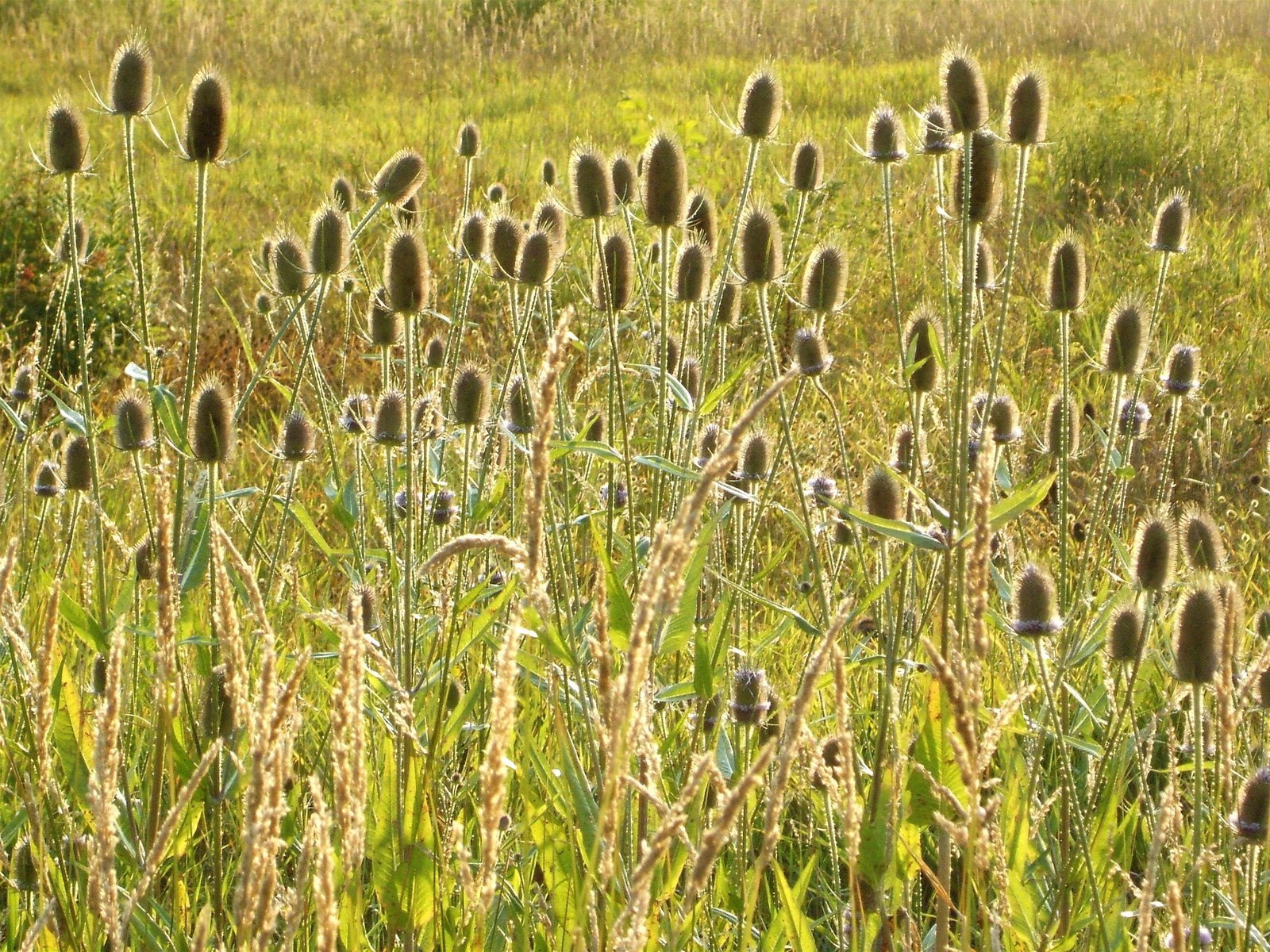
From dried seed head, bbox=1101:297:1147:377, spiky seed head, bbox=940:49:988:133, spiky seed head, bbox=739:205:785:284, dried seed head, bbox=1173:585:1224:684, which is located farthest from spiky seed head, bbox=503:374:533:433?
dried seed head, bbox=1173:585:1224:684

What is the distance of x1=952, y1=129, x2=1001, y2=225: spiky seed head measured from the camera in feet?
6.23

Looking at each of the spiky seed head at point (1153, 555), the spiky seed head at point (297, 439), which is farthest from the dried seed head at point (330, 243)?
the spiky seed head at point (1153, 555)

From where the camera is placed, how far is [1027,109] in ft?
6.13

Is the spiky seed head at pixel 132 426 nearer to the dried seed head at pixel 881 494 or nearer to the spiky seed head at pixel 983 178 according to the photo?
the dried seed head at pixel 881 494

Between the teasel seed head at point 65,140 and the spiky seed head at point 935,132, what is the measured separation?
1.30 m

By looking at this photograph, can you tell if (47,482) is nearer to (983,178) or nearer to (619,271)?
(619,271)

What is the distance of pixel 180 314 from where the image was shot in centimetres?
562

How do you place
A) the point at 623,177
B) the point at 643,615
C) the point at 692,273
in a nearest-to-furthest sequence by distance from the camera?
the point at 643,615 → the point at 692,273 → the point at 623,177

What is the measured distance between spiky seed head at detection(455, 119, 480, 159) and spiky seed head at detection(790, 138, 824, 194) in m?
0.99

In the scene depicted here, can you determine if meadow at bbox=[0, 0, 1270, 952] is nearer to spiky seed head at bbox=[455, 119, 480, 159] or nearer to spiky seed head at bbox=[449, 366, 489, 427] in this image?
spiky seed head at bbox=[449, 366, 489, 427]

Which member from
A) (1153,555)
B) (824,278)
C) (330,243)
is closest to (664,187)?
(824,278)

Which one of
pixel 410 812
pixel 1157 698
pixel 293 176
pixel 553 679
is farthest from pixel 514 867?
pixel 293 176

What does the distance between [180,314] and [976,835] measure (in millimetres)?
5245

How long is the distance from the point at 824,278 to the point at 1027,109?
41 cm
